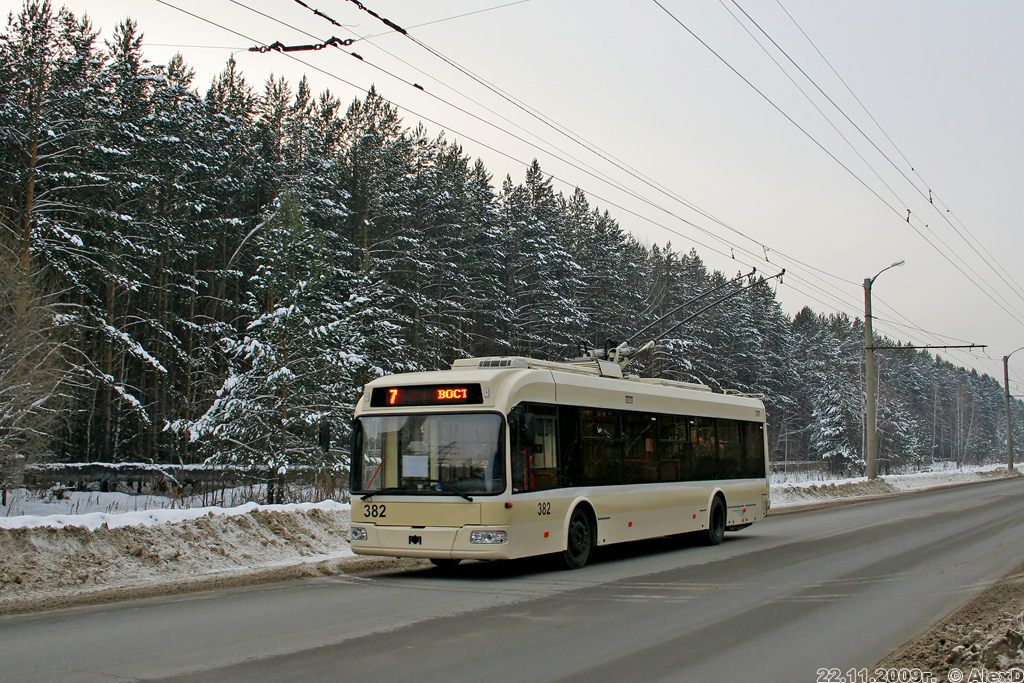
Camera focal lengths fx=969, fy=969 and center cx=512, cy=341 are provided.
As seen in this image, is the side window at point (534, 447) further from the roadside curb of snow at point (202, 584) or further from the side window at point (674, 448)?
the side window at point (674, 448)

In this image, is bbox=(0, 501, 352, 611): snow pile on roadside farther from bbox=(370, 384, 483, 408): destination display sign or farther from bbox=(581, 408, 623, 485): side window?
bbox=(581, 408, 623, 485): side window

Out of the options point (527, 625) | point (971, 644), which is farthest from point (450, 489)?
point (971, 644)

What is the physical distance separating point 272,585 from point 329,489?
45.7 ft

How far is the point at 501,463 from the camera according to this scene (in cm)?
1270

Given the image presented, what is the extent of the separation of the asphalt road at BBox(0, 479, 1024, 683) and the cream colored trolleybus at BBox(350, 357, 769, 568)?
608 mm

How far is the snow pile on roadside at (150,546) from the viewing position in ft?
38.0

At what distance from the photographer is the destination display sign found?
13062 mm

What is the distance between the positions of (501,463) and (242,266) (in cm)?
3629

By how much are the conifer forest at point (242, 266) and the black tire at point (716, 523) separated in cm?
977

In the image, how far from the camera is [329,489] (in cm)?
2580

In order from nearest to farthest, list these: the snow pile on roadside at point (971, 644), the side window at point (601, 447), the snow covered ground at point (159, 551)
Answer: the snow pile on roadside at point (971, 644) < the snow covered ground at point (159, 551) < the side window at point (601, 447)

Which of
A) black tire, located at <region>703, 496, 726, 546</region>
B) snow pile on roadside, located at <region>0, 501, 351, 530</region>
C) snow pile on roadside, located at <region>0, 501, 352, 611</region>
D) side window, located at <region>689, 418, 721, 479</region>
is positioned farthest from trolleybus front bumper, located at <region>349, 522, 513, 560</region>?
black tire, located at <region>703, 496, 726, 546</region>

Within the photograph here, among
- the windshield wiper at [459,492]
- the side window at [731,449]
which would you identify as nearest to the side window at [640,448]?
the side window at [731,449]

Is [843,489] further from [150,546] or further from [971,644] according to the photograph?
[971,644]
